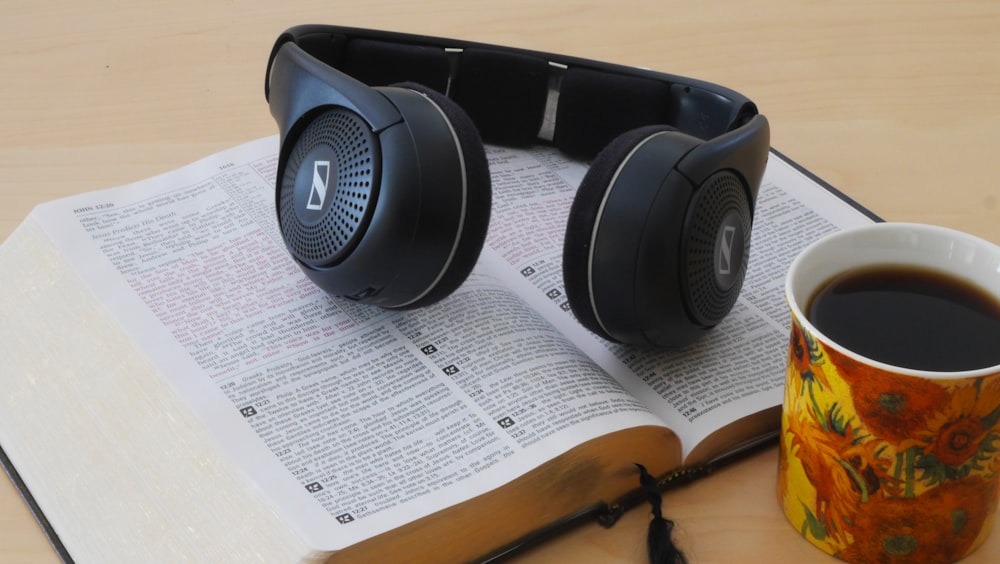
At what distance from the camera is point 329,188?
0.73 meters

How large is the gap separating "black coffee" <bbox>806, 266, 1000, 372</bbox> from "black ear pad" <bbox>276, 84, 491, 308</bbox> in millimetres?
211

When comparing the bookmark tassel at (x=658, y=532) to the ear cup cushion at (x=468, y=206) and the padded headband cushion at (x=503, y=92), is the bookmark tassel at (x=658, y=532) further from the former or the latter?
the padded headband cushion at (x=503, y=92)

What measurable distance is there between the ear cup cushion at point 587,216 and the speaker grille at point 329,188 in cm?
12

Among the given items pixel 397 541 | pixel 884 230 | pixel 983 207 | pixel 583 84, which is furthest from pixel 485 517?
pixel 983 207

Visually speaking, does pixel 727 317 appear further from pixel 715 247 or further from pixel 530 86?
pixel 530 86

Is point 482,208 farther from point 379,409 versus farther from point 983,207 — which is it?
point 983,207

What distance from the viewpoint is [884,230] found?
0.67m

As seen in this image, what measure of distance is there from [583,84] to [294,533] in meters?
0.44

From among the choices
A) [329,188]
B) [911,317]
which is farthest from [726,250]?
[329,188]

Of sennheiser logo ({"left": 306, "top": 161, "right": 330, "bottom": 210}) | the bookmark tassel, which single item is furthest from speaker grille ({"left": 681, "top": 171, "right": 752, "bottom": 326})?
sennheiser logo ({"left": 306, "top": 161, "right": 330, "bottom": 210})

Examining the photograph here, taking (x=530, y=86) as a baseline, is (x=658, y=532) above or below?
below

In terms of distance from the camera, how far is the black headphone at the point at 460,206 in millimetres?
690

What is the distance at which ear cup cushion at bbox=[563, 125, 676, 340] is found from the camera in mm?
699

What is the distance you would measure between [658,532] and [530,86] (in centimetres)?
40
